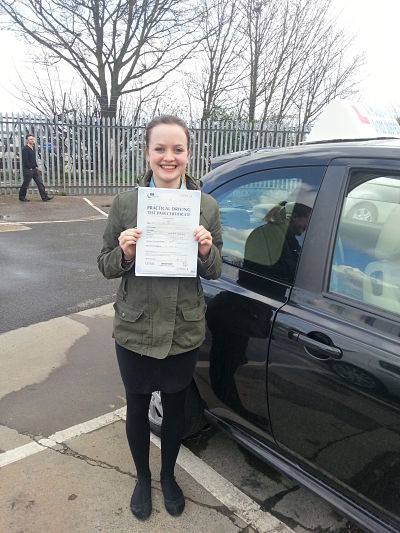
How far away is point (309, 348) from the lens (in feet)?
5.63

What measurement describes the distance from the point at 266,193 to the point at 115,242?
799mm

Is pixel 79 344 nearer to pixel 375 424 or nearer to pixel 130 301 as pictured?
pixel 130 301

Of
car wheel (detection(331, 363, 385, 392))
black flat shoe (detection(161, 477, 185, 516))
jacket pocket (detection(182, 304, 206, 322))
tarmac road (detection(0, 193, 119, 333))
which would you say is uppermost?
jacket pocket (detection(182, 304, 206, 322))

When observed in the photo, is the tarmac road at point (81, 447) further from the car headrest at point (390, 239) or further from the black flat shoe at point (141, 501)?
the car headrest at point (390, 239)

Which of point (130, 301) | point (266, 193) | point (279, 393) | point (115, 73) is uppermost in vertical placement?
point (115, 73)

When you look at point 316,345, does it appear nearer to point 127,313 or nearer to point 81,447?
point 127,313

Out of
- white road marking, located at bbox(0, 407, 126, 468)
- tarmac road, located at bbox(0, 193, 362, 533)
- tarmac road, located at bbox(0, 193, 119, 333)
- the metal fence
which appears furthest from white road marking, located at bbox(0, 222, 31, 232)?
white road marking, located at bbox(0, 407, 126, 468)

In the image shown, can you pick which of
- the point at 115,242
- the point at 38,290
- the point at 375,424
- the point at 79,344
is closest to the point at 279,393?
the point at 375,424

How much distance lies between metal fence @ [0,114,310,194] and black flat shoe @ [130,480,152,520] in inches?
451

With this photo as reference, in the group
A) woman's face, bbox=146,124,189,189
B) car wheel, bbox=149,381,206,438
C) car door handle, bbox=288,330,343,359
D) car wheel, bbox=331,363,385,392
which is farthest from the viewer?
car wheel, bbox=149,381,206,438

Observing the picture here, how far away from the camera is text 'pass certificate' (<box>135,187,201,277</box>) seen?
1666 millimetres

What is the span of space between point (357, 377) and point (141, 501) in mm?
1225

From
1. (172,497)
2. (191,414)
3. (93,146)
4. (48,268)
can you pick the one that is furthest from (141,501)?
(93,146)

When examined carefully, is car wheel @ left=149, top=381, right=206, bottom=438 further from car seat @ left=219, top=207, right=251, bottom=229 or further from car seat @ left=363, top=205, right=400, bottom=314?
car seat @ left=363, top=205, right=400, bottom=314
